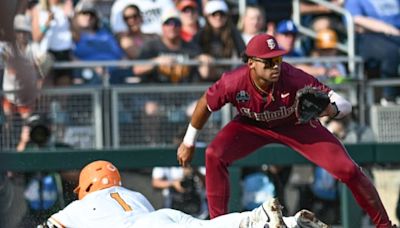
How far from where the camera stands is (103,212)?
778 centimetres

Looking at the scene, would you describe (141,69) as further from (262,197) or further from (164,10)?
(262,197)

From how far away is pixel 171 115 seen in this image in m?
11.7

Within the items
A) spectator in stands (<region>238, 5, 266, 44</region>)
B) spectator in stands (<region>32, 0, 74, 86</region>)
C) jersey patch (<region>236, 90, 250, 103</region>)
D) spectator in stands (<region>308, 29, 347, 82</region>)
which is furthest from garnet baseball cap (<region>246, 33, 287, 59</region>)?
spectator in stands (<region>32, 0, 74, 86</region>)

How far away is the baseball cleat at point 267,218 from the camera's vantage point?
715 centimetres

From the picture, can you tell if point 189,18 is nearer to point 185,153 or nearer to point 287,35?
point 287,35

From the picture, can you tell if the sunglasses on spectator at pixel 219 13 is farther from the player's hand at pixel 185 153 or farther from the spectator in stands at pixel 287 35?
the player's hand at pixel 185 153

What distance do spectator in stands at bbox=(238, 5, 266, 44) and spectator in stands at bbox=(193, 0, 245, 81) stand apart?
0.31m

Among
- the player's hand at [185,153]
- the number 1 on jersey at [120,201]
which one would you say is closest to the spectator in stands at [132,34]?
the player's hand at [185,153]

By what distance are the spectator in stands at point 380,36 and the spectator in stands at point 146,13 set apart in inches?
92.6

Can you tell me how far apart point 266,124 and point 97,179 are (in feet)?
5.32

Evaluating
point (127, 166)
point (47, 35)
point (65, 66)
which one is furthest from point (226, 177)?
point (47, 35)

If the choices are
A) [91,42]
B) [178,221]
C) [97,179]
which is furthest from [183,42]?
[178,221]

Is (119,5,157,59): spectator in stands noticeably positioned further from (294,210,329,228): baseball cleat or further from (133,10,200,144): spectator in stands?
(294,210,329,228): baseball cleat

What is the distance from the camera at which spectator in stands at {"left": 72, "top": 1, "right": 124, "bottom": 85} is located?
39.7 ft
